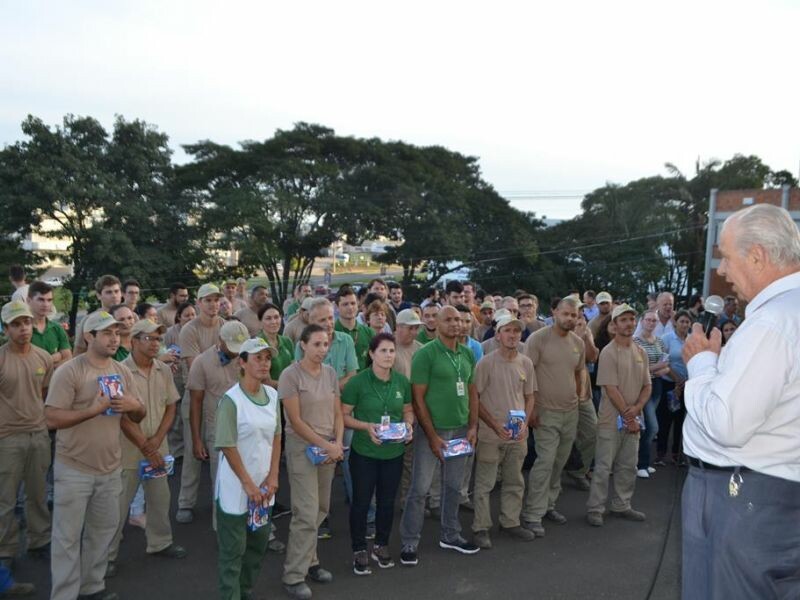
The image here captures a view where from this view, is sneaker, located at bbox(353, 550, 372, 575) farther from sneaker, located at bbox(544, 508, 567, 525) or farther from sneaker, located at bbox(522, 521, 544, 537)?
sneaker, located at bbox(544, 508, 567, 525)

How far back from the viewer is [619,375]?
654 cm

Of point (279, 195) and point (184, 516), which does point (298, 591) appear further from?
point (279, 195)

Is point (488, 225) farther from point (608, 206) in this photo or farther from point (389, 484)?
point (389, 484)

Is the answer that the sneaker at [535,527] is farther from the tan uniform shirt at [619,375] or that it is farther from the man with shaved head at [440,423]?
the tan uniform shirt at [619,375]

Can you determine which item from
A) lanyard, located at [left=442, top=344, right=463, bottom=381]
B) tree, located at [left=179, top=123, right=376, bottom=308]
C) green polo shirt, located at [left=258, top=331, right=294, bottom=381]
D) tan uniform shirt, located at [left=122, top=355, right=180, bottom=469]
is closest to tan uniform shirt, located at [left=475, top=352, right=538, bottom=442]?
lanyard, located at [left=442, top=344, right=463, bottom=381]

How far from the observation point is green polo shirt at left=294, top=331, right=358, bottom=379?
6344mm

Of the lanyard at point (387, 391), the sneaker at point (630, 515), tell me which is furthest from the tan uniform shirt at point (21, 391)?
the sneaker at point (630, 515)

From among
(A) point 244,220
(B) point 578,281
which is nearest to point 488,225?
(B) point 578,281

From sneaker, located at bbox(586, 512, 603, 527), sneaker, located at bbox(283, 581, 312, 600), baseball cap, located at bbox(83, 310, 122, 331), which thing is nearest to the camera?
baseball cap, located at bbox(83, 310, 122, 331)

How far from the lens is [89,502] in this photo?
4586 millimetres

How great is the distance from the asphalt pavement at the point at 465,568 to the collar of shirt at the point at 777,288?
259cm

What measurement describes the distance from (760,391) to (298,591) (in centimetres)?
363

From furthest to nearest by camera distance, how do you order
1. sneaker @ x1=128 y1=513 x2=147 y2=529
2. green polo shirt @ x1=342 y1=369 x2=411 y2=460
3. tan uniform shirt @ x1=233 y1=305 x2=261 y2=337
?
tan uniform shirt @ x1=233 y1=305 x2=261 y2=337 < sneaker @ x1=128 y1=513 x2=147 y2=529 < green polo shirt @ x1=342 y1=369 x2=411 y2=460

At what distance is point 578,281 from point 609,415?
28.7 metres
